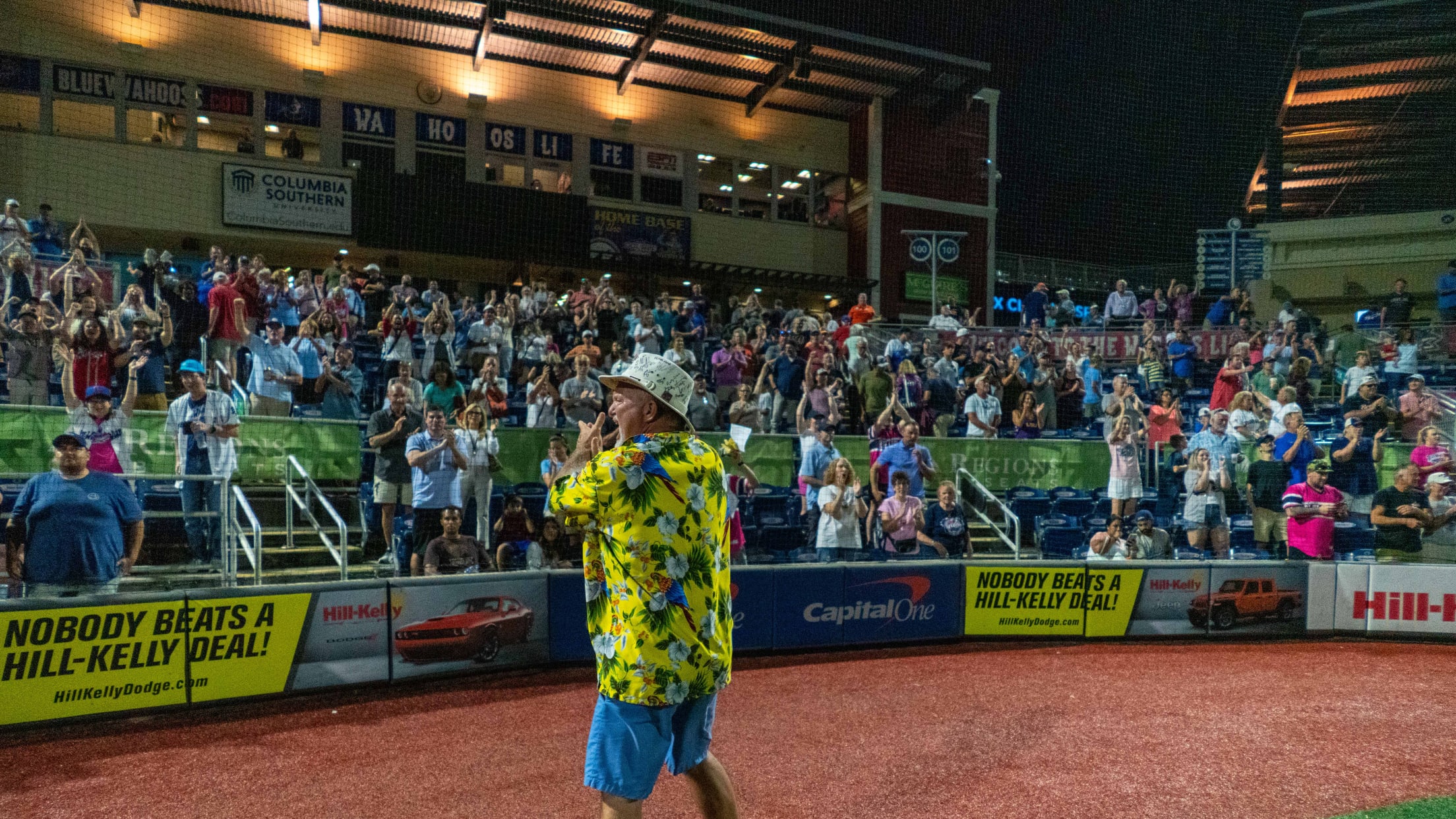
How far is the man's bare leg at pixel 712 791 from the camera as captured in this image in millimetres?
3268

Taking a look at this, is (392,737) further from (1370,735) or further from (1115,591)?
(1115,591)

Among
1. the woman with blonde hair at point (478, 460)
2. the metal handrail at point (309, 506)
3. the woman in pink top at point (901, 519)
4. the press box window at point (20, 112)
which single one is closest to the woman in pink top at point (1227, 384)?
the woman in pink top at point (901, 519)

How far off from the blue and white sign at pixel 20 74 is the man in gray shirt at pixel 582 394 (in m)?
13.9

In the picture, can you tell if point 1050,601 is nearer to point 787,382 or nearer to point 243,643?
point 787,382

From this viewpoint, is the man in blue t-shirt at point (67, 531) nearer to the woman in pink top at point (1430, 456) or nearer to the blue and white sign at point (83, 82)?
the woman in pink top at point (1430, 456)

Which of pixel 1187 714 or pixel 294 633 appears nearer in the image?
pixel 1187 714

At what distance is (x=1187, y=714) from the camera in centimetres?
708

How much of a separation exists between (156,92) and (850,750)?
2027 centimetres

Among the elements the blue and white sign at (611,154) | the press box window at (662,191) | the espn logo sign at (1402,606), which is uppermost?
the blue and white sign at (611,154)

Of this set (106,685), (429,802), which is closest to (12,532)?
(106,685)

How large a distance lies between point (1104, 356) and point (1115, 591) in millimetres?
9293

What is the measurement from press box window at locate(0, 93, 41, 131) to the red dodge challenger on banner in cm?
1628

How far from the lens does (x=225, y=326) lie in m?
11.1

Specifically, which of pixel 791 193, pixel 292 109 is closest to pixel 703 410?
pixel 292 109
